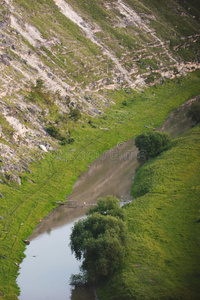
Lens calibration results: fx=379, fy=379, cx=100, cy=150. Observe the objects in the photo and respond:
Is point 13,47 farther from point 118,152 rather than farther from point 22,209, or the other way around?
point 22,209

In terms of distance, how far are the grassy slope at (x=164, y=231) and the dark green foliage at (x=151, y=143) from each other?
320cm

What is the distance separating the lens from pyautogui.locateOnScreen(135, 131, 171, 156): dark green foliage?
91.1 meters

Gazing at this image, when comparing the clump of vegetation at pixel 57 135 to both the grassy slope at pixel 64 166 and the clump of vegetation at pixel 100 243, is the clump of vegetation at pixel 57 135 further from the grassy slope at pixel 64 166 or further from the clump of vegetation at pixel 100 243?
the clump of vegetation at pixel 100 243

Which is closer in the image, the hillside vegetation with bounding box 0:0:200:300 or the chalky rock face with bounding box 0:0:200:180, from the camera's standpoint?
the hillside vegetation with bounding box 0:0:200:300

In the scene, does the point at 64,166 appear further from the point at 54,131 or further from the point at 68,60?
the point at 68,60

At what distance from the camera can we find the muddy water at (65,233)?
5306cm

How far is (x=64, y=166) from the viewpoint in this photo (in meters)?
86.6

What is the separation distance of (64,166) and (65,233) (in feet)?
75.2

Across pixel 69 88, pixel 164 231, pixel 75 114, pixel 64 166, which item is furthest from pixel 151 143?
pixel 69 88

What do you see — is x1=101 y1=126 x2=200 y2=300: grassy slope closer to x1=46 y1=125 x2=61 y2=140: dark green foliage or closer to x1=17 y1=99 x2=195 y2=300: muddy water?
x1=17 y1=99 x2=195 y2=300: muddy water

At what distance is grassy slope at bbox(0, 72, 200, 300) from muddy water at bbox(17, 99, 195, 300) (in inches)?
63.9

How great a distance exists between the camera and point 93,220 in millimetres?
55938

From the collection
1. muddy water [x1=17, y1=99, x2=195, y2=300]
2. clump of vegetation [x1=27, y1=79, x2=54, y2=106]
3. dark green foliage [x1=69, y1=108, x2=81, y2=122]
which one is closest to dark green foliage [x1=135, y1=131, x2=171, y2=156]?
muddy water [x1=17, y1=99, x2=195, y2=300]

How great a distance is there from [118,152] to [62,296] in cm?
5368
